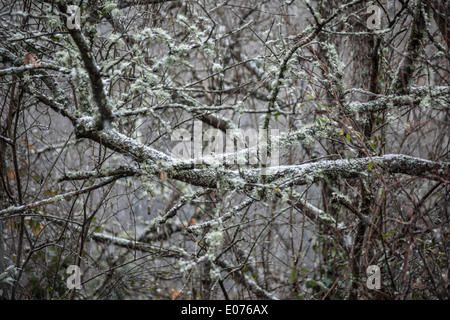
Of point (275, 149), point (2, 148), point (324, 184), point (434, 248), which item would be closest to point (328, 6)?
point (324, 184)

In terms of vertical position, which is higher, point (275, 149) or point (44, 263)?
point (275, 149)

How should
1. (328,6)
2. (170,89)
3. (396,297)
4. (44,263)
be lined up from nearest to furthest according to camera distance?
(170,89) → (396,297) → (44,263) → (328,6)

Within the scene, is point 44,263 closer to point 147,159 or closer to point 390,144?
point 147,159

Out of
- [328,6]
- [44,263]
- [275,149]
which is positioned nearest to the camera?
[275,149]

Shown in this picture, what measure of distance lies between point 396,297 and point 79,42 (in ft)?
6.86

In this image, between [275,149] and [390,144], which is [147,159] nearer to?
[275,149]

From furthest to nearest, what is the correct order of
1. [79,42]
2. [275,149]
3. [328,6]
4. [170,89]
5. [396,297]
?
[328,6], [275,149], [396,297], [170,89], [79,42]

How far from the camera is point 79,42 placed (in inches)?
68.4

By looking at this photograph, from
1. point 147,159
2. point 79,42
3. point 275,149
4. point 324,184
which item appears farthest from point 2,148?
point 324,184

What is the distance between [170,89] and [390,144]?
247cm

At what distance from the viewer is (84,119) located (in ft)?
6.93

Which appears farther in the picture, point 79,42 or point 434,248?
point 434,248

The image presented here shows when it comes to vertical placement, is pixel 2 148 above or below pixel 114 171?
above
